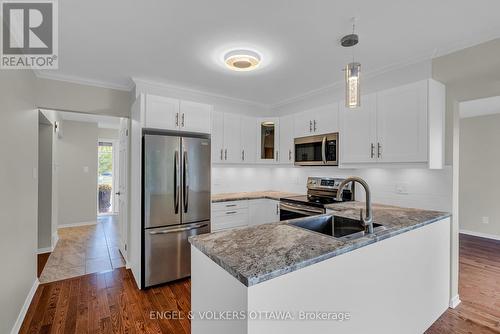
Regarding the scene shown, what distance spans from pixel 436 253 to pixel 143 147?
3.08 meters

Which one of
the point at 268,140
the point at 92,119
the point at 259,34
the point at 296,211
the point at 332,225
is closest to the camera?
the point at 259,34

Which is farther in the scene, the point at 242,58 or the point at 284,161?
the point at 284,161

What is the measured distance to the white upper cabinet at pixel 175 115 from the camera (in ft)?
9.43

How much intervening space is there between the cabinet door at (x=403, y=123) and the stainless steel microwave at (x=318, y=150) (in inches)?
23.8

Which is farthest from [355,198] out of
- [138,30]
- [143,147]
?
[138,30]

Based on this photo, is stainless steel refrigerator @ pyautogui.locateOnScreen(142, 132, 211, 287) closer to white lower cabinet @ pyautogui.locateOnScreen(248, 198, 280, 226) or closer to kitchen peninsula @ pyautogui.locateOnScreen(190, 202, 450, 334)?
white lower cabinet @ pyautogui.locateOnScreen(248, 198, 280, 226)

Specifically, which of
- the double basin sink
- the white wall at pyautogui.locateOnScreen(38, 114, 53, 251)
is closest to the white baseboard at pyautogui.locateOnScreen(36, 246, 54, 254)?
the white wall at pyautogui.locateOnScreen(38, 114, 53, 251)

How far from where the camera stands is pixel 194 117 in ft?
10.5

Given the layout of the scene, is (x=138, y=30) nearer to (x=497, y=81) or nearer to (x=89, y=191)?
(x=497, y=81)

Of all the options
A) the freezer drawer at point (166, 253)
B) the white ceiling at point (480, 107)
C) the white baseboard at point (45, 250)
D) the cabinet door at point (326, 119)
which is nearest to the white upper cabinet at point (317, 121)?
the cabinet door at point (326, 119)

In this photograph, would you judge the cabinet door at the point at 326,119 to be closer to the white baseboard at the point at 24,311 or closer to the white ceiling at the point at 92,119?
the white baseboard at the point at 24,311

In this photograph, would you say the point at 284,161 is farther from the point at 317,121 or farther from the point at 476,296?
the point at 476,296

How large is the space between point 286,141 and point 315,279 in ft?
9.83

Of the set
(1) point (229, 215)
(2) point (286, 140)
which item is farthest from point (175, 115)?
(2) point (286, 140)
